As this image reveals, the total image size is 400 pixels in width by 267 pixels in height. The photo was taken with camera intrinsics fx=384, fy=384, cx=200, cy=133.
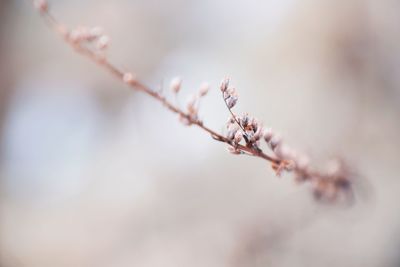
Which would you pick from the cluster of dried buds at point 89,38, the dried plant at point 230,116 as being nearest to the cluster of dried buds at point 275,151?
the dried plant at point 230,116

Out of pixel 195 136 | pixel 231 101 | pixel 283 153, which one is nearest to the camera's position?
pixel 231 101

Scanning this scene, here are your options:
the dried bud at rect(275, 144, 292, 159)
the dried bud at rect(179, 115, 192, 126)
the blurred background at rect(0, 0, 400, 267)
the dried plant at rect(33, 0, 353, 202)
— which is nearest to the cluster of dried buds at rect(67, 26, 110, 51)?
the dried plant at rect(33, 0, 353, 202)

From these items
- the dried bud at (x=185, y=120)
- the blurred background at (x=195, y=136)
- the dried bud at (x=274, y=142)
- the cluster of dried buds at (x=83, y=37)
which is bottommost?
the dried bud at (x=185, y=120)

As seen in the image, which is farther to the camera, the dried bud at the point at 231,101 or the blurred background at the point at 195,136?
the blurred background at the point at 195,136

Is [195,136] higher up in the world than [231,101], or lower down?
higher up

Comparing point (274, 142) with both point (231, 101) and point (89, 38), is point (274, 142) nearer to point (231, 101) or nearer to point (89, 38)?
point (231, 101)

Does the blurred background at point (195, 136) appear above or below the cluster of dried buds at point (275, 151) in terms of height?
above

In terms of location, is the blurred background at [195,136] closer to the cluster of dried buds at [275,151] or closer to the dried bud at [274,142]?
the cluster of dried buds at [275,151]

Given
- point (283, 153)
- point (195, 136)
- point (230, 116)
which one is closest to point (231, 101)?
point (230, 116)
